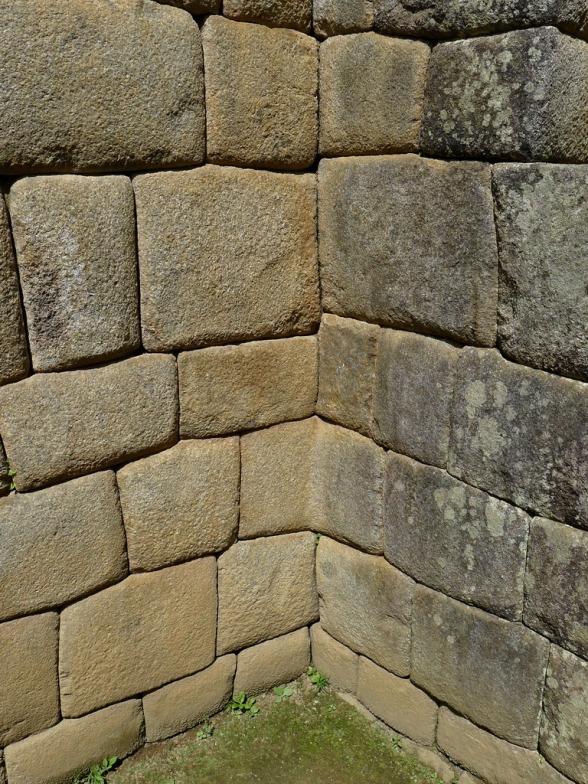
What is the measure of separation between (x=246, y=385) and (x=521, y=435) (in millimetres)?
996

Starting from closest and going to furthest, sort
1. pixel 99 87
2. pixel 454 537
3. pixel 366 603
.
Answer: pixel 99 87 < pixel 454 537 < pixel 366 603

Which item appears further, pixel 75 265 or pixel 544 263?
pixel 75 265

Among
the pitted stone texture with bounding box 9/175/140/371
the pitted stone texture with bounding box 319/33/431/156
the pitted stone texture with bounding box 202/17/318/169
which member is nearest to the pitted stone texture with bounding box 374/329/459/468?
the pitted stone texture with bounding box 319/33/431/156

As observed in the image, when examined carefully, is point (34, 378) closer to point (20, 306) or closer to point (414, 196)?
point (20, 306)

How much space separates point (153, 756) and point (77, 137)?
2.23 metres

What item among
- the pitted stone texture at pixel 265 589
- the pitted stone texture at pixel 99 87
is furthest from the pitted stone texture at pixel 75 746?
the pitted stone texture at pixel 99 87

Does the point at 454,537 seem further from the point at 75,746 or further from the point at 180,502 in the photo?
the point at 75,746

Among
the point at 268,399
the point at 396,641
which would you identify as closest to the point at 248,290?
the point at 268,399

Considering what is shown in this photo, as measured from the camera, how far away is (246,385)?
106 inches

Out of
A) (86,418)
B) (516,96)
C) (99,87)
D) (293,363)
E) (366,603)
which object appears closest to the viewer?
(516,96)

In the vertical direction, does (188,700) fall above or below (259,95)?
below

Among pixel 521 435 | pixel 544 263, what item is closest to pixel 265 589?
pixel 521 435

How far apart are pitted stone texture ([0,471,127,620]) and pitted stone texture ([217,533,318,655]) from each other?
518mm

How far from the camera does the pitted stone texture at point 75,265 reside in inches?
83.0
